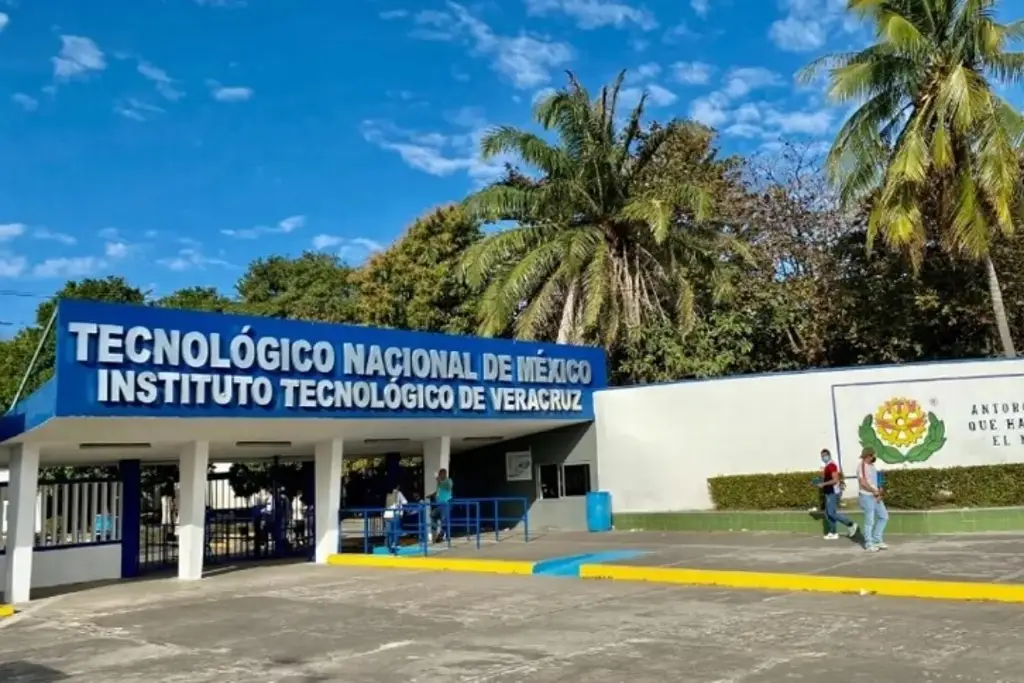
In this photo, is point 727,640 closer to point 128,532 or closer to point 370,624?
point 370,624

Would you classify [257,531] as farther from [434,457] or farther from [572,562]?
[572,562]

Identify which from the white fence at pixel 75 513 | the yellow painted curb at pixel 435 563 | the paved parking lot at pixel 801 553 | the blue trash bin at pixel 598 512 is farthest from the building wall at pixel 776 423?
the white fence at pixel 75 513

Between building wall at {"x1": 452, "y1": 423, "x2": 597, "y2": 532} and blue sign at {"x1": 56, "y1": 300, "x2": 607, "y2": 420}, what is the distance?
4.43ft

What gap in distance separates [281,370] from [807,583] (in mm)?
9219

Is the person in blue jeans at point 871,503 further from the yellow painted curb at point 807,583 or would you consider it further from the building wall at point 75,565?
the building wall at point 75,565

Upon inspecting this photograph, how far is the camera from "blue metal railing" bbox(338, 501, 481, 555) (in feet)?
63.6

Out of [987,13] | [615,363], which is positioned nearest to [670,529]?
[615,363]

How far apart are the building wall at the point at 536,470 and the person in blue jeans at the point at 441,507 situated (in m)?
2.98

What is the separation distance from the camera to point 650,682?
772 cm

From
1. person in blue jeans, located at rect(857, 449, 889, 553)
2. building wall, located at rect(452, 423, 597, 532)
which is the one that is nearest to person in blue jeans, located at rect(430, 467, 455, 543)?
building wall, located at rect(452, 423, 597, 532)

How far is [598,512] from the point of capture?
22.9 m

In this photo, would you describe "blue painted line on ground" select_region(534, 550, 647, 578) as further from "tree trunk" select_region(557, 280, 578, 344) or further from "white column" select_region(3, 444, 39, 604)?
"tree trunk" select_region(557, 280, 578, 344)

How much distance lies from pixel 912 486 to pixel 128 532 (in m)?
15.3

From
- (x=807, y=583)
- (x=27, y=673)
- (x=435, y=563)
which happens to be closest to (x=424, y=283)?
(x=435, y=563)
